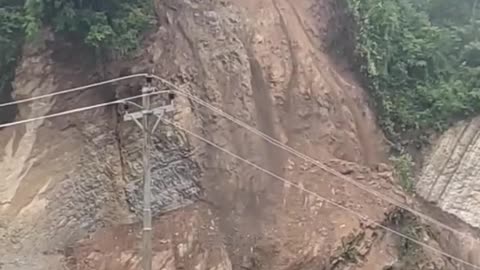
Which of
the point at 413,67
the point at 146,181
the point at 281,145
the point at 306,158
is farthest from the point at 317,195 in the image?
the point at 146,181

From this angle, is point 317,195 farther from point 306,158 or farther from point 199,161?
point 199,161

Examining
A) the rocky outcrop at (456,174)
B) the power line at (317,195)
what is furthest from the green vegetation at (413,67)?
the power line at (317,195)

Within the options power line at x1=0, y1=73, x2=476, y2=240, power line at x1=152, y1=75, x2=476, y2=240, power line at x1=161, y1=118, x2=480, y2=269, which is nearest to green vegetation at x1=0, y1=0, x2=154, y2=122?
Answer: power line at x1=0, y1=73, x2=476, y2=240

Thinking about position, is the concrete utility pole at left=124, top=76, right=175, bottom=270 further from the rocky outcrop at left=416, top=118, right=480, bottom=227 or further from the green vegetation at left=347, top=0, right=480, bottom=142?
the rocky outcrop at left=416, top=118, right=480, bottom=227

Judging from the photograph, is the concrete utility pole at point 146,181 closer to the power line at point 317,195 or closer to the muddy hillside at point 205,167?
the muddy hillside at point 205,167

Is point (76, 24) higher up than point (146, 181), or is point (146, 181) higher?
point (76, 24)

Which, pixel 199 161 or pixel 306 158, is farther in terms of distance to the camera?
pixel 306 158
